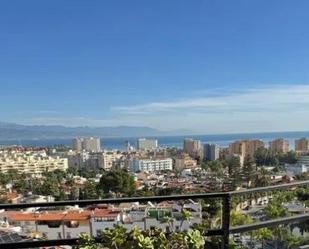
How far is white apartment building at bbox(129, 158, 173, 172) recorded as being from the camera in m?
58.7

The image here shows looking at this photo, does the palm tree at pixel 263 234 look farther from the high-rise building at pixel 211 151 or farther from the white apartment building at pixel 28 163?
the high-rise building at pixel 211 151

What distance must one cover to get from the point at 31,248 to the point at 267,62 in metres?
33.2

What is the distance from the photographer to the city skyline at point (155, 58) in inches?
756

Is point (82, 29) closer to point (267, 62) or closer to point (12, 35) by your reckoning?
point (12, 35)

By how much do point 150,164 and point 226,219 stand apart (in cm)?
5900

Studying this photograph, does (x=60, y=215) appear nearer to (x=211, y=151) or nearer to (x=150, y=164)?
(x=211, y=151)

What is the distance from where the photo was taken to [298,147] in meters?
52.3

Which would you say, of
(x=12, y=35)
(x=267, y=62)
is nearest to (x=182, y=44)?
(x=267, y=62)

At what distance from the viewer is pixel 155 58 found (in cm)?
5141

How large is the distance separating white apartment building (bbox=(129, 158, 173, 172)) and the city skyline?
7461 millimetres

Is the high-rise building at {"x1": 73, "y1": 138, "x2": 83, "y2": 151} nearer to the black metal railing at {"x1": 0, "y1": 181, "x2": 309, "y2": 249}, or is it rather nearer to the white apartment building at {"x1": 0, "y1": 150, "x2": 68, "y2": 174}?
the white apartment building at {"x1": 0, "y1": 150, "x2": 68, "y2": 174}

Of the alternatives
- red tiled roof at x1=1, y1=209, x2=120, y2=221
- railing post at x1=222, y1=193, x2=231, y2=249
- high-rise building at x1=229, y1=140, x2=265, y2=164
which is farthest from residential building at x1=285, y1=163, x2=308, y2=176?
high-rise building at x1=229, y1=140, x2=265, y2=164

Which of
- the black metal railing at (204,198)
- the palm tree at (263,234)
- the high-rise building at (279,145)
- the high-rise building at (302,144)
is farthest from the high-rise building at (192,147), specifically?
the black metal railing at (204,198)

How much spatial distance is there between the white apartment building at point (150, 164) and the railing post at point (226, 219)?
180 ft
